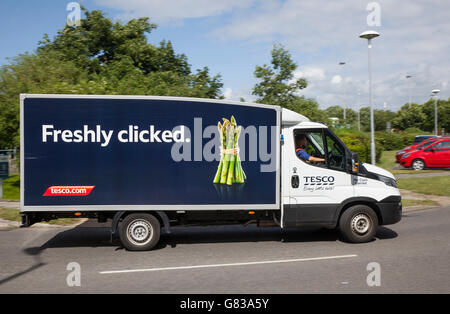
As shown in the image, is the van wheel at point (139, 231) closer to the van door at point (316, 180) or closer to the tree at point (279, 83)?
the van door at point (316, 180)

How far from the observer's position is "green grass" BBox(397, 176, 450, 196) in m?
16.1

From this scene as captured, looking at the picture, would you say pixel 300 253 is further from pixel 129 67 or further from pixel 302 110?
pixel 129 67

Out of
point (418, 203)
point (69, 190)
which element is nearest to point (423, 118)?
point (418, 203)

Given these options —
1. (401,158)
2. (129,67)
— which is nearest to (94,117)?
(129,67)

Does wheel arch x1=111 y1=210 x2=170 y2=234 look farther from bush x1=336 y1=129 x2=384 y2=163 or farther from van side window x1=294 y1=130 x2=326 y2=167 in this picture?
bush x1=336 y1=129 x2=384 y2=163

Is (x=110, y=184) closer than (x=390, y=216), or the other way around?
(x=110, y=184)

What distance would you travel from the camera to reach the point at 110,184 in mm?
7902

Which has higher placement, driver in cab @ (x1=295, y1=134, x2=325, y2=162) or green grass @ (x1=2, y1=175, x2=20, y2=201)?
driver in cab @ (x1=295, y1=134, x2=325, y2=162)

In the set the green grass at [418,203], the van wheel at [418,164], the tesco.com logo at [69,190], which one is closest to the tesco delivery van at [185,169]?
the tesco.com logo at [69,190]

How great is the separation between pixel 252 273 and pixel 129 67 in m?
19.4

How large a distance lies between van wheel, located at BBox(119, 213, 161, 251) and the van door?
2634 millimetres

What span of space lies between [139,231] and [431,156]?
19.7 m

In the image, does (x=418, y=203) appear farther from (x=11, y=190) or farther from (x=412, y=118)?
(x=412, y=118)

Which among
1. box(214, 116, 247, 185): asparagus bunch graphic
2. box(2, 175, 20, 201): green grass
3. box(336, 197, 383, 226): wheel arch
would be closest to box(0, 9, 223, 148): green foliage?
box(2, 175, 20, 201): green grass
